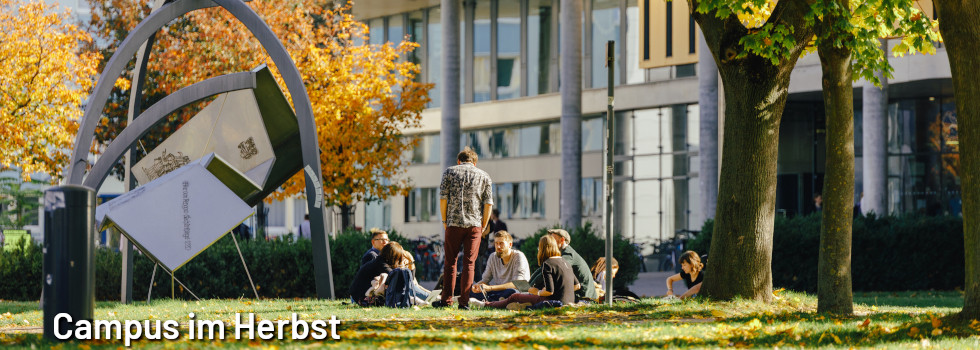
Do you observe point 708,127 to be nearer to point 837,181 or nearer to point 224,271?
point 224,271

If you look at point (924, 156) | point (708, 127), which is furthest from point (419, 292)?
point (924, 156)

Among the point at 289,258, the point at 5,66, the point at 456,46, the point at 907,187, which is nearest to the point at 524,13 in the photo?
the point at 456,46

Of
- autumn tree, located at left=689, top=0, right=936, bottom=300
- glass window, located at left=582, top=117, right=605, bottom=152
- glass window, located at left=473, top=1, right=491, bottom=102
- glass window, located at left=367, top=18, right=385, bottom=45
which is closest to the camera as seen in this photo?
autumn tree, located at left=689, top=0, right=936, bottom=300

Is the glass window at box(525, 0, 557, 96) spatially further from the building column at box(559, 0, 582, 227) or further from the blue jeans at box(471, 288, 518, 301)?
the blue jeans at box(471, 288, 518, 301)

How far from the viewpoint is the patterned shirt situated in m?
12.1

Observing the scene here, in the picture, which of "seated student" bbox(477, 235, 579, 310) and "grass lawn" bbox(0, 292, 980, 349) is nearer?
"grass lawn" bbox(0, 292, 980, 349)

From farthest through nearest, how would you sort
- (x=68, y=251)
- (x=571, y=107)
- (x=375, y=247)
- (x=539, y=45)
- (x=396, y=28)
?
(x=396, y=28) < (x=539, y=45) < (x=571, y=107) < (x=375, y=247) < (x=68, y=251)

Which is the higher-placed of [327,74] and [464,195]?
[327,74]

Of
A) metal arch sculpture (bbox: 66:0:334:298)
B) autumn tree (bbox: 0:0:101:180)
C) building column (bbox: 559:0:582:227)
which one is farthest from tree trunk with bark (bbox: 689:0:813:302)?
building column (bbox: 559:0:582:227)

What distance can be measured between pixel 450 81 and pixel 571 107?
331 cm

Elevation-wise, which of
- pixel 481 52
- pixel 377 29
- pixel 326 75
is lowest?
pixel 326 75

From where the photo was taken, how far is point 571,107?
108ft

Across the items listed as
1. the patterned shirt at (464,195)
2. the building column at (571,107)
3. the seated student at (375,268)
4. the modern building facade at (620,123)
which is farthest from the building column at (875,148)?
the patterned shirt at (464,195)

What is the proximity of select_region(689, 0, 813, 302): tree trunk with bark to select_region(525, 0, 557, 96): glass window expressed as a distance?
93.2ft
